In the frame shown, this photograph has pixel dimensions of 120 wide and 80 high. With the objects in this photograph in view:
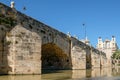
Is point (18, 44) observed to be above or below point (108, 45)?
below

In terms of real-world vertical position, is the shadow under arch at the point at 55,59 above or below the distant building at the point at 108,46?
below

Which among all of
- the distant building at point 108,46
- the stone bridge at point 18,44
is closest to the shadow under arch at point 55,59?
the stone bridge at point 18,44

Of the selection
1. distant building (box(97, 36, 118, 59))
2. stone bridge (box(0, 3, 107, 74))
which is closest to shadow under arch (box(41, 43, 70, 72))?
stone bridge (box(0, 3, 107, 74))

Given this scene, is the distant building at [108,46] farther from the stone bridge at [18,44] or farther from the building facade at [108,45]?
the stone bridge at [18,44]

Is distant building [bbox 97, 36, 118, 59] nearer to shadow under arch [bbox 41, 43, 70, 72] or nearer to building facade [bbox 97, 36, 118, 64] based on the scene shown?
building facade [bbox 97, 36, 118, 64]

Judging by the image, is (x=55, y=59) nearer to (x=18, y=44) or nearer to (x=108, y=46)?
(x=18, y=44)

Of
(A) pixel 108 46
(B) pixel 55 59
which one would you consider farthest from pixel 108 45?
(B) pixel 55 59

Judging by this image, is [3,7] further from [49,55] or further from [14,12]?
[49,55]

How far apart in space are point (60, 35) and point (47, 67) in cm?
532

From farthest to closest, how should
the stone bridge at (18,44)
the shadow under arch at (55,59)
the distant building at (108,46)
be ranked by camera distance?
1. the distant building at (108,46)
2. the shadow under arch at (55,59)
3. the stone bridge at (18,44)

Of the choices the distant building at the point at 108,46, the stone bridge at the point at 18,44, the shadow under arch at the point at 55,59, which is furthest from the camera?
the distant building at the point at 108,46

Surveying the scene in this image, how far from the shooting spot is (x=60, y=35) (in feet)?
105

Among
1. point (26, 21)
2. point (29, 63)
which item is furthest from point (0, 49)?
point (26, 21)

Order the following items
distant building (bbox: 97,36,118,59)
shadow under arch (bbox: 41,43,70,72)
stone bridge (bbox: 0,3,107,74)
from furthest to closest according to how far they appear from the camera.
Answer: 1. distant building (bbox: 97,36,118,59)
2. shadow under arch (bbox: 41,43,70,72)
3. stone bridge (bbox: 0,3,107,74)
